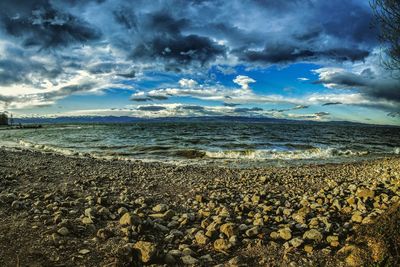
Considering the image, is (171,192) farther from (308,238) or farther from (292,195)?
(308,238)

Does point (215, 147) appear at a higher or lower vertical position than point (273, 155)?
higher

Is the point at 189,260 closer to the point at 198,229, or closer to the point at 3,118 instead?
the point at 198,229

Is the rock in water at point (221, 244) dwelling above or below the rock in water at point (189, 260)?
above

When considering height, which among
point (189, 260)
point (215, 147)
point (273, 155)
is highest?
point (189, 260)

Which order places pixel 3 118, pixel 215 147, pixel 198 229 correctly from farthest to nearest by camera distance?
1. pixel 3 118
2. pixel 215 147
3. pixel 198 229

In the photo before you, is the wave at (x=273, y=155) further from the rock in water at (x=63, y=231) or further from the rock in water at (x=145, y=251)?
the rock in water at (x=145, y=251)

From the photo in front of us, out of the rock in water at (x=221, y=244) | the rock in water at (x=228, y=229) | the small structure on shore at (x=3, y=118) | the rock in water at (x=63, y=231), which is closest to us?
the rock in water at (x=221, y=244)

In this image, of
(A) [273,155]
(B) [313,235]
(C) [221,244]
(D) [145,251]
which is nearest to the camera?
(D) [145,251]

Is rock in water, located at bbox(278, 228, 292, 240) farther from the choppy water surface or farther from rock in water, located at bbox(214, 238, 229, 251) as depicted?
the choppy water surface

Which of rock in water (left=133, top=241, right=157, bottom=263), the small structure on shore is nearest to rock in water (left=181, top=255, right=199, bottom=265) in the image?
rock in water (left=133, top=241, right=157, bottom=263)

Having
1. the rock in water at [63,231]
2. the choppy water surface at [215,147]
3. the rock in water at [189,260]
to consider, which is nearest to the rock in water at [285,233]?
the rock in water at [189,260]

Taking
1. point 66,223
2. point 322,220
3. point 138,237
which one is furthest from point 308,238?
point 66,223

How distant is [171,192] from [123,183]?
7.82 feet

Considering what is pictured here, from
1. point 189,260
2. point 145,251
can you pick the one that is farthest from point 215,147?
point 145,251
